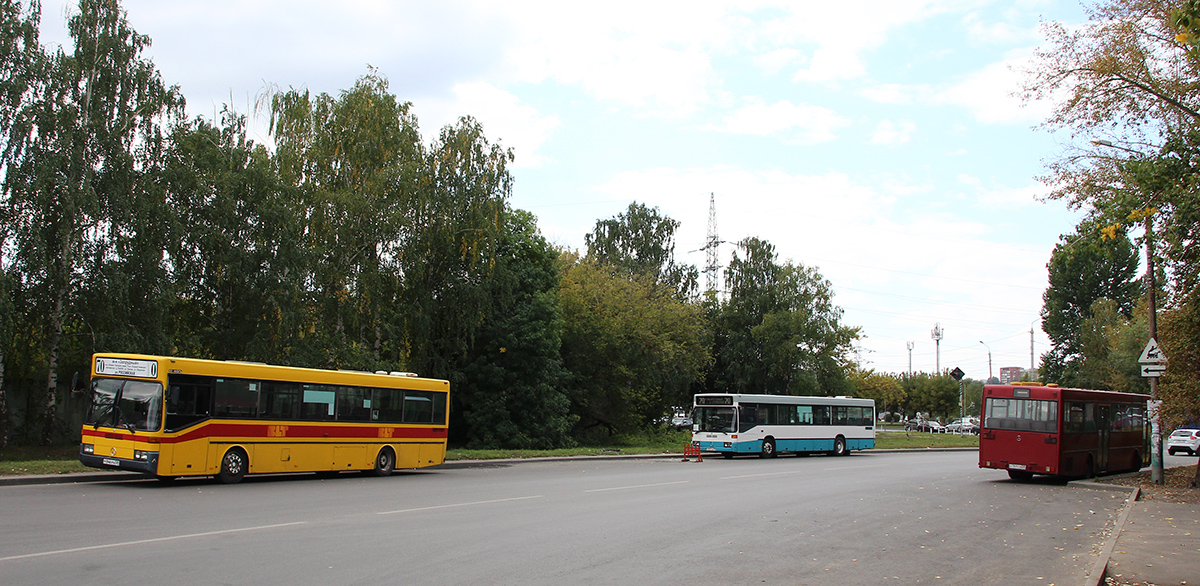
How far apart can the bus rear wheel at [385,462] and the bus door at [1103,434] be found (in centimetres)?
2033

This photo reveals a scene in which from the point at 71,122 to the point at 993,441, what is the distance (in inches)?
1145

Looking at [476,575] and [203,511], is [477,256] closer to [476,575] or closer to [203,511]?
[203,511]

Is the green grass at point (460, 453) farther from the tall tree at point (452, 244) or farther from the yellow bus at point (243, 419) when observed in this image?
the tall tree at point (452, 244)

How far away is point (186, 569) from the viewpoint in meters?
8.53

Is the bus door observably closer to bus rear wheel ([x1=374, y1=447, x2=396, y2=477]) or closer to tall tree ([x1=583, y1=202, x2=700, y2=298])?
bus rear wheel ([x1=374, y1=447, x2=396, y2=477])

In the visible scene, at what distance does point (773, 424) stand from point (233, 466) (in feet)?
78.4

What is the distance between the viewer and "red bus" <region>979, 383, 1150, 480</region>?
2389cm

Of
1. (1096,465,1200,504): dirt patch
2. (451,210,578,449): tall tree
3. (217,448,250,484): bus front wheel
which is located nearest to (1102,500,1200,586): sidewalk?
(1096,465,1200,504): dirt patch

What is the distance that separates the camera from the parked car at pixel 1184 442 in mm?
50031

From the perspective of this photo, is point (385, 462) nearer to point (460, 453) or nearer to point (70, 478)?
point (70, 478)

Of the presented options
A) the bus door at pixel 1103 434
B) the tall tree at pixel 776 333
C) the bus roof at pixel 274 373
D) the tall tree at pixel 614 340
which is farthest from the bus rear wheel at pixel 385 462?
the tall tree at pixel 776 333

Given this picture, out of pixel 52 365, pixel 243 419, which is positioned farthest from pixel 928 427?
pixel 243 419

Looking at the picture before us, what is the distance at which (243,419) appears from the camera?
63.2 ft

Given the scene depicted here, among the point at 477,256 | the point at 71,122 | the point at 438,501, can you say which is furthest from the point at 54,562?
the point at 477,256
